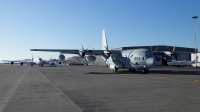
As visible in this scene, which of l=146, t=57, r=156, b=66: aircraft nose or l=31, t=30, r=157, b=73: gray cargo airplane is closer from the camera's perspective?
l=146, t=57, r=156, b=66: aircraft nose

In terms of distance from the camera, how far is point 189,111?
7410 mm

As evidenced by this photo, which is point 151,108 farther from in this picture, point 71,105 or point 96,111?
point 71,105

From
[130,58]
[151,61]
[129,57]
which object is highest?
[129,57]

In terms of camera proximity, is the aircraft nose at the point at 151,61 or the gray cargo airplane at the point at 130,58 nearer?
the aircraft nose at the point at 151,61

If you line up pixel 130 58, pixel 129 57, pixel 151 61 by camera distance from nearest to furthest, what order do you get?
pixel 151 61 → pixel 130 58 → pixel 129 57

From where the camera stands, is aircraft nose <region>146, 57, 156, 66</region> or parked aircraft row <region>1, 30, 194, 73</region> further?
parked aircraft row <region>1, 30, 194, 73</region>

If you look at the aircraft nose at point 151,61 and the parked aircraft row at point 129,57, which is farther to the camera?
the parked aircraft row at point 129,57

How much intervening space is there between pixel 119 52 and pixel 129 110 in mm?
29624

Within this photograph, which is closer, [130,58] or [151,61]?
[151,61]

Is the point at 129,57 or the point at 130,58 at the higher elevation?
the point at 129,57

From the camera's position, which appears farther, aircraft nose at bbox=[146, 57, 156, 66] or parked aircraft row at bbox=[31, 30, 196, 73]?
parked aircraft row at bbox=[31, 30, 196, 73]

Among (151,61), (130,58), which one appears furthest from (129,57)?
(151,61)

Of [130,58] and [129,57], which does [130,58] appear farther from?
[129,57]

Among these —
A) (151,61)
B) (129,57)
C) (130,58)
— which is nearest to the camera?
(151,61)
